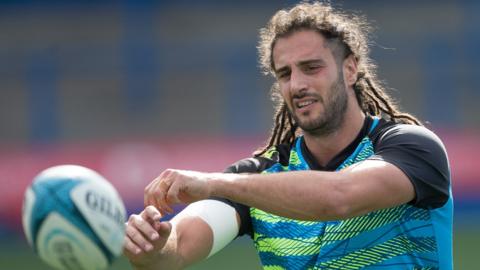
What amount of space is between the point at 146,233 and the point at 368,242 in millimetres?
1070

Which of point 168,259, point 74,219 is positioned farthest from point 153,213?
point 74,219

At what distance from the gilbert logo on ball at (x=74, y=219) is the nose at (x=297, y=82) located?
1.29m

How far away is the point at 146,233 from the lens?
450 centimetres

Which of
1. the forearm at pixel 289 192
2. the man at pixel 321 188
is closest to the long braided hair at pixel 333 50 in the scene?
the man at pixel 321 188

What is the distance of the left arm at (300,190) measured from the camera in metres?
4.32

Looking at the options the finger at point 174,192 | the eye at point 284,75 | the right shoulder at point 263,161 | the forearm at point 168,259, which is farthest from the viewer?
the right shoulder at point 263,161

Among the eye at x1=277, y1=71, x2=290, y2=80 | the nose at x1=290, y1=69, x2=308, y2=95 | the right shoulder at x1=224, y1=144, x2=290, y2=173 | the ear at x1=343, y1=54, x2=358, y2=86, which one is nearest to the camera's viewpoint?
the nose at x1=290, y1=69, x2=308, y2=95

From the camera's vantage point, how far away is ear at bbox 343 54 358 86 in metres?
5.32

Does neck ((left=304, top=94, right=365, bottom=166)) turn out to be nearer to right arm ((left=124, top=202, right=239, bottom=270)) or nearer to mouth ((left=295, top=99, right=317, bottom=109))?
mouth ((left=295, top=99, right=317, bottom=109))

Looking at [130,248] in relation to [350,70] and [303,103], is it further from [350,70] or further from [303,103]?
[350,70]

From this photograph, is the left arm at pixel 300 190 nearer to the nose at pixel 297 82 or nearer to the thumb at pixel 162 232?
the thumb at pixel 162 232

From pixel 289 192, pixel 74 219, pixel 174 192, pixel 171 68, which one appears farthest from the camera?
pixel 171 68

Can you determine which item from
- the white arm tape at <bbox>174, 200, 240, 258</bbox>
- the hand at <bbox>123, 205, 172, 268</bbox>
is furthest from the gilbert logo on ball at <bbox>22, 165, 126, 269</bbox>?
the white arm tape at <bbox>174, 200, 240, 258</bbox>

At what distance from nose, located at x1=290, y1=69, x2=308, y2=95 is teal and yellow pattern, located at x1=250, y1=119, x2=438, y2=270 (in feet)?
1.55
